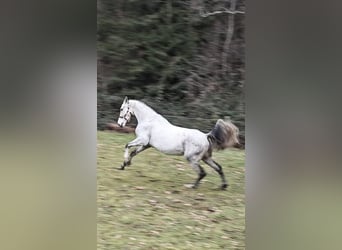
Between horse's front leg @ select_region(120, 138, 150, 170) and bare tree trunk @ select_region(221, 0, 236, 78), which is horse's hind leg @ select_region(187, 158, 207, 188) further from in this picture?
bare tree trunk @ select_region(221, 0, 236, 78)

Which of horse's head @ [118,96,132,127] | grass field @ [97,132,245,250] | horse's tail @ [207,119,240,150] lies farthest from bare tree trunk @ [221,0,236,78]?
horse's head @ [118,96,132,127]

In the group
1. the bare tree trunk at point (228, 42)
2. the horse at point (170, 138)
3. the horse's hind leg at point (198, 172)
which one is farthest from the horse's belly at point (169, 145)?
the bare tree trunk at point (228, 42)

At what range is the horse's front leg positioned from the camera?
7.89ft

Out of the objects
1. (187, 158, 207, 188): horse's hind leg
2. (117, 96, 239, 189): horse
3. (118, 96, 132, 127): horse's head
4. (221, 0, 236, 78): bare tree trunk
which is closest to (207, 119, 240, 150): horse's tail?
(117, 96, 239, 189): horse

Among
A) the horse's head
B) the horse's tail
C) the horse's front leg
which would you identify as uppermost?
the horse's head

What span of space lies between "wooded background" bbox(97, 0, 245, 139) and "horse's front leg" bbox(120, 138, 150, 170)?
17 cm

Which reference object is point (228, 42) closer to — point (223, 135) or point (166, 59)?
point (166, 59)

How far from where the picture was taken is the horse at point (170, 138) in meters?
2.39

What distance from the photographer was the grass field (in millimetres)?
2361

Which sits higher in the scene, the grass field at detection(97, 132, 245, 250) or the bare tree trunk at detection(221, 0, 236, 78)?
the bare tree trunk at detection(221, 0, 236, 78)
